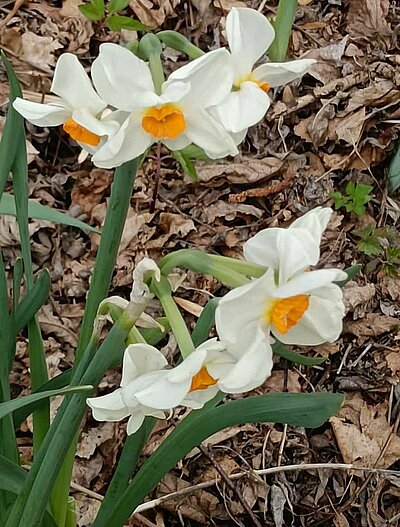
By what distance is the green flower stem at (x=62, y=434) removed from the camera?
78 centimetres

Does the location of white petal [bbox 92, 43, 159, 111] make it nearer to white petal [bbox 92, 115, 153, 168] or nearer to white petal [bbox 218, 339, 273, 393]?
white petal [bbox 92, 115, 153, 168]

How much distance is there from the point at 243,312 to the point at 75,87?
31 cm

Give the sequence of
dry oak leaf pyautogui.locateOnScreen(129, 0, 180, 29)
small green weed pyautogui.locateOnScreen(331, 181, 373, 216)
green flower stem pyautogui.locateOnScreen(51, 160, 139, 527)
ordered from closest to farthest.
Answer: green flower stem pyautogui.locateOnScreen(51, 160, 139, 527), small green weed pyautogui.locateOnScreen(331, 181, 373, 216), dry oak leaf pyautogui.locateOnScreen(129, 0, 180, 29)

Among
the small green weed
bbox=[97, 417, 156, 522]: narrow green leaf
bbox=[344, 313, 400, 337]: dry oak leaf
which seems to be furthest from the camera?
the small green weed

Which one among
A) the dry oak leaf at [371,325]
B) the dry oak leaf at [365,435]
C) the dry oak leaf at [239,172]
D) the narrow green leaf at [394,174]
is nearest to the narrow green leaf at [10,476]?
the dry oak leaf at [365,435]

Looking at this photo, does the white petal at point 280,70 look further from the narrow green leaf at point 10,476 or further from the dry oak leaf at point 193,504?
the dry oak leaf at point 193,504

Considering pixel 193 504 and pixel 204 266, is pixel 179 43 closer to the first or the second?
pixel 204 266

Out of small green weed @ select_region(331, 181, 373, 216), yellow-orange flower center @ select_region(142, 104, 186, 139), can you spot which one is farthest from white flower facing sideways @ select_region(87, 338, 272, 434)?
small green weed @ select_region(331, 181, 373, 216)

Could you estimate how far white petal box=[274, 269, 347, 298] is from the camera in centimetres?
64

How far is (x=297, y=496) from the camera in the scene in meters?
1.67

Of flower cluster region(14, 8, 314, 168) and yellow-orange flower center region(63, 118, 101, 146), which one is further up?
flower cluster region(14, 8, 314, 168)

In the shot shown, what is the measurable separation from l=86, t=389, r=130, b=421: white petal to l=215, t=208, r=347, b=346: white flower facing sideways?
0.16 meters

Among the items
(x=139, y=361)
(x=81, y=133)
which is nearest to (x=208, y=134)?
(x=81, y=133)

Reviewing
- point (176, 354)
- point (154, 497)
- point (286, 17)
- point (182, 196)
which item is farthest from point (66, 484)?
point (182, 196)
